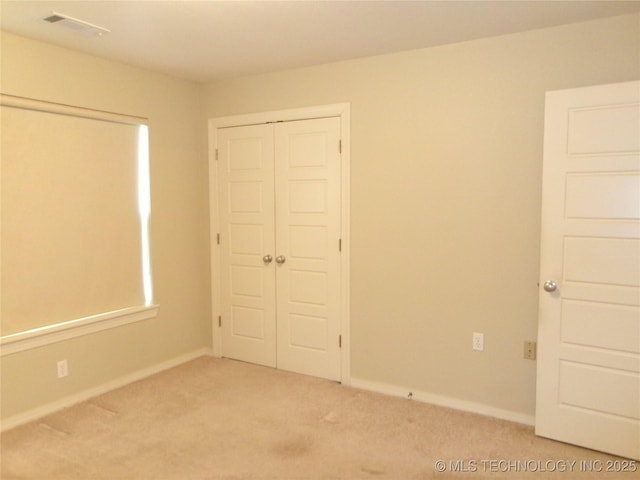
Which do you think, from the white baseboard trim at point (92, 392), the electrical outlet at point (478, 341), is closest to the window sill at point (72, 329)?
the white baseboard trim at point (92, 392)

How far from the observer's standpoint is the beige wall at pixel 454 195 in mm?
2775

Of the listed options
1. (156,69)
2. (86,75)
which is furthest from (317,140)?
(86,75)

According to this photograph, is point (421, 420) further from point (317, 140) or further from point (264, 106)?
point (264, 106)

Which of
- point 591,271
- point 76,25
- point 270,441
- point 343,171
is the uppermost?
point 76,25

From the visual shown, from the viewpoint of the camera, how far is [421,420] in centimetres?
293

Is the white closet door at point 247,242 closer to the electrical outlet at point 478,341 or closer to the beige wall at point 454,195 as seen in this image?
the beige wall at point 454,195

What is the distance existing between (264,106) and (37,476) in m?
2.91

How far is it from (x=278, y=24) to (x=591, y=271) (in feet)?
7.48

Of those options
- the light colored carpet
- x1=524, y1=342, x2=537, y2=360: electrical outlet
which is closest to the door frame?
the light colored carpet

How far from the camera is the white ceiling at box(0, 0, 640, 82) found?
7.84 feet

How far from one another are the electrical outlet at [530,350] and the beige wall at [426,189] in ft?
0.13

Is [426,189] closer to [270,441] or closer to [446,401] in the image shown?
[446,401]

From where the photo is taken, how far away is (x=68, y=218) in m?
3.14

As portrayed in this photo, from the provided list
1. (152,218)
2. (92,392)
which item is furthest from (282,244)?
(92,392)
